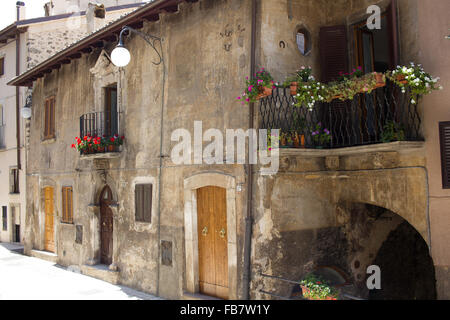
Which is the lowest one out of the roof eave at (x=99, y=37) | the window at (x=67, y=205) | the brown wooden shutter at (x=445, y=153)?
the window at (x=67, y=205)

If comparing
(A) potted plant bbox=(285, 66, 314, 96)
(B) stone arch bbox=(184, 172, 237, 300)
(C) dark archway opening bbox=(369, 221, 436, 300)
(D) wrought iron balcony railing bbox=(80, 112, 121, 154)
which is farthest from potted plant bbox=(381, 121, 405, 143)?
(D) wrought iron balcony railing bbox=(80, 112, 121, 154)

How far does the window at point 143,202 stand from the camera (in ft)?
35.0

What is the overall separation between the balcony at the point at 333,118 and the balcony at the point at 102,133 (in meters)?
5.07

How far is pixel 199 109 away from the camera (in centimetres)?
934

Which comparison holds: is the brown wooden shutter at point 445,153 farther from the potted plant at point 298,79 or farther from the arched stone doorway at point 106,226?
the arched stone doorway at point 106,226

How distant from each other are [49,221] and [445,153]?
1352cm

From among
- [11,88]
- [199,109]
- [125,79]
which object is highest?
[11,88]

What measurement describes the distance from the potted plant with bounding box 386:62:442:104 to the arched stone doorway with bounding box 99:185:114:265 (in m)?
8.73

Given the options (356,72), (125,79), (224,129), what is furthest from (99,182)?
(356,72)

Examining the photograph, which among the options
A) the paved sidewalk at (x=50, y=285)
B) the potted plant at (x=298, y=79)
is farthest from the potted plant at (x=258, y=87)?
the paved sidewalk at (x=50, y=285)

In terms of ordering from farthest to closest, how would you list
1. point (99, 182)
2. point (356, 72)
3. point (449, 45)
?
1. point (99, 182)
2. point (356, 72)
3. point (449, 45)
